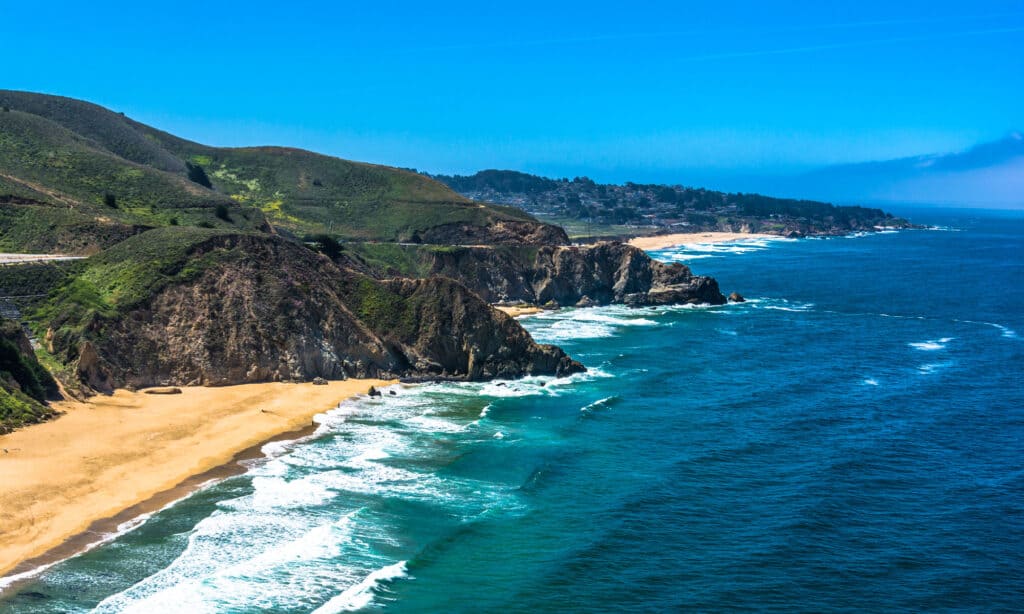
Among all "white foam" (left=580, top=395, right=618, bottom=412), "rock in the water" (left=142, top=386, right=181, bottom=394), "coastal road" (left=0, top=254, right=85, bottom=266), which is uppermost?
"coastal road" (left=0, top=254, right=85, bottom=266)

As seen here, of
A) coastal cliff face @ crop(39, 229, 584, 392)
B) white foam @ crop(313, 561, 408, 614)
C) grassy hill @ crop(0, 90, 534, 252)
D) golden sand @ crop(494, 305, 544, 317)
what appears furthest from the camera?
golden sand @ crop(494, 305, 544, 317)

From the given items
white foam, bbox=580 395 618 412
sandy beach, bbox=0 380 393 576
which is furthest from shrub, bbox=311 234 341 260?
white foam, bbox=580 395 618 412

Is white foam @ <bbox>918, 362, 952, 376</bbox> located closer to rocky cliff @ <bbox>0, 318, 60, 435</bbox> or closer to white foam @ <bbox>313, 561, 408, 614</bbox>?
white foam @ <bbox>313, 561, 408, 614</bbox>

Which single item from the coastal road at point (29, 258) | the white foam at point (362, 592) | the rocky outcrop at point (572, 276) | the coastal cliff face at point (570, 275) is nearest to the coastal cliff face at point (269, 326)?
the coastal road at point (29, 258)

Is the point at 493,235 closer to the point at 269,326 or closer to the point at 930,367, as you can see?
the point at 930,367

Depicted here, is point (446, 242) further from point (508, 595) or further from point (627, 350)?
point (508, 595)

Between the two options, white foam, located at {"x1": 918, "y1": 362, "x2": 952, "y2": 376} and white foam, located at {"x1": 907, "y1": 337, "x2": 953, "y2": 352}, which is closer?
white foam, located at {"x1": 918, "y1": 362, "x2": 952, "y2": 376}

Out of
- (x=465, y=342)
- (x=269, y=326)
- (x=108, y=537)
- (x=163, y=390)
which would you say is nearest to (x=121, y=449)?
(x=108, y=537)
